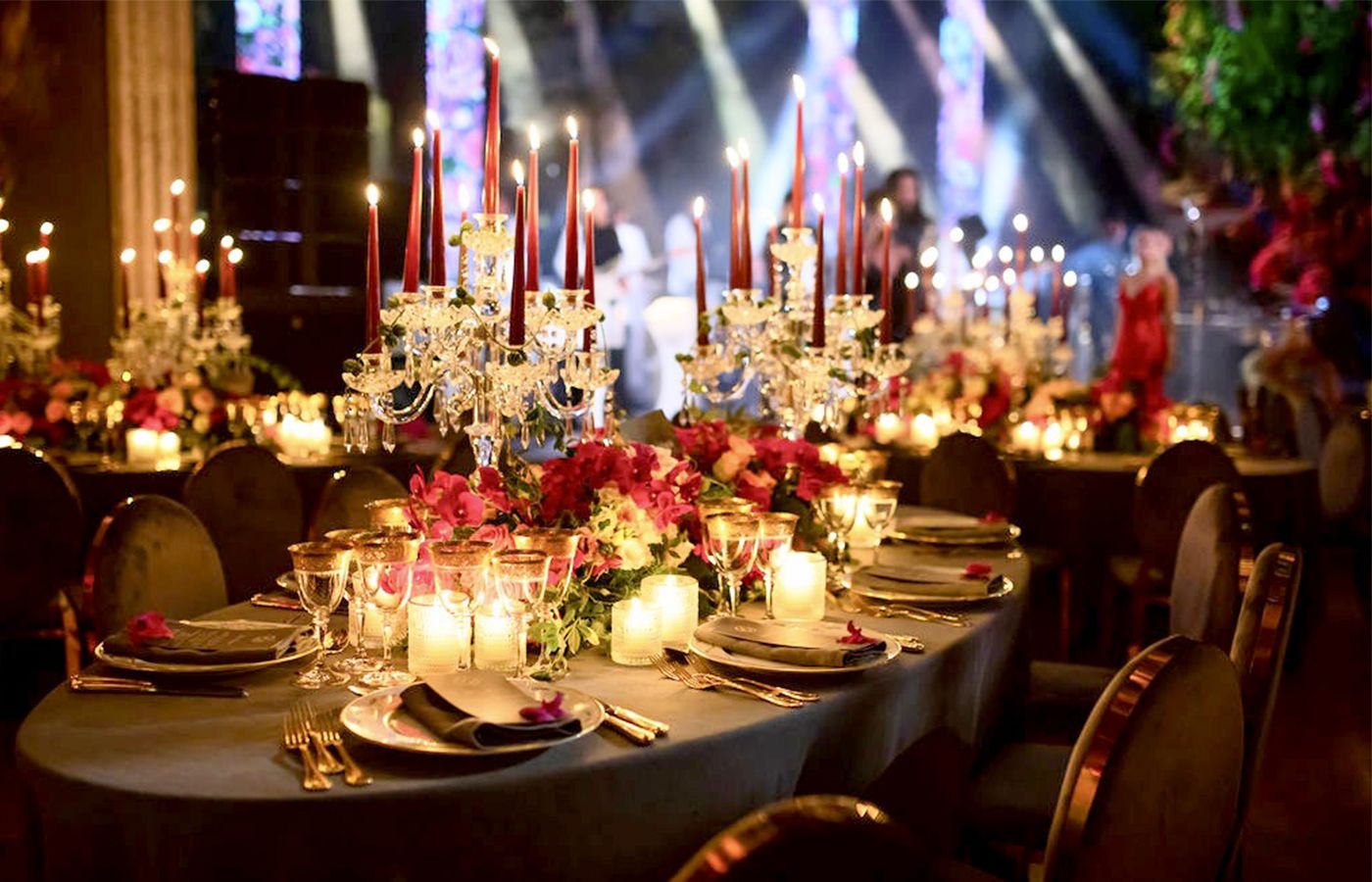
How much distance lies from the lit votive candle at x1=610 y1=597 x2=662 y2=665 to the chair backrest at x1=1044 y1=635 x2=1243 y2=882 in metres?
0.76

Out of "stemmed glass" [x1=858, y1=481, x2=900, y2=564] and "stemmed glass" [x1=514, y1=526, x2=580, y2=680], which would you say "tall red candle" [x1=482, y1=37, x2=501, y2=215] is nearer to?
Result: "stemmed glass" [x1=514, y1=526, x2=580, y2=680]

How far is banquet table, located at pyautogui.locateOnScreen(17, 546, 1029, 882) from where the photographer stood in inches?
62.7

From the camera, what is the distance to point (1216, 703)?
5.80ft

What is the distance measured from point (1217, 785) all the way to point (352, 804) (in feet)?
3.57

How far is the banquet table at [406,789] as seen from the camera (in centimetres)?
159

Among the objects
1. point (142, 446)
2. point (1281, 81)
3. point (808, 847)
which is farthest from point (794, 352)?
point (1281, 81)

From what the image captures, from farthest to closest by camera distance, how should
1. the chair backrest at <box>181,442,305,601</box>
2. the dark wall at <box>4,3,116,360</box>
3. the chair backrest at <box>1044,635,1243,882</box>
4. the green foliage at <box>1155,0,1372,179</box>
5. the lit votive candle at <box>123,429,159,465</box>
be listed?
the green foliage at <box>1155,0,1372,179</box> < the dark wall at <box>4,3,116,360</box> < the lit votive candle at <box>123,429,159,465</box> < the chair backrest at <box>181,442,305,601</box> < the chair backrest at <box>1044,635,1243,882</box>

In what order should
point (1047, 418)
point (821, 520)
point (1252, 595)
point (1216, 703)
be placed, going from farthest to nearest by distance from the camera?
point (1047, 418) → point (821, 520) → point (1252, 595) → point (1216, 703)

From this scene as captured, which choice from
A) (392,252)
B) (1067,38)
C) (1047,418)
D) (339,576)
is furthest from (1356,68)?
(339,576)

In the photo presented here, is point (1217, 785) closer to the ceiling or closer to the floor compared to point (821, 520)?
closer to the floor

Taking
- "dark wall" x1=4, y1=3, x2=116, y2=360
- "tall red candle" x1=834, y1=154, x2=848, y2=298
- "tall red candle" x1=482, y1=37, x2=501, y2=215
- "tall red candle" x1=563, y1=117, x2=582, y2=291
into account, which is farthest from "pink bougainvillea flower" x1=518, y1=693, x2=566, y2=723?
"dark wall" x1=4, y1=3, x2=116, y2=360

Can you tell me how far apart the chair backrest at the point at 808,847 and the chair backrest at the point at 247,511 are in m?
2.97

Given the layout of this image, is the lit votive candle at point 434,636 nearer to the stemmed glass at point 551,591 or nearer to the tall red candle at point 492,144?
the stemmed glass at point 551,591

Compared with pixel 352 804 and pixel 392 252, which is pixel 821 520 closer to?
pixel 352 804
